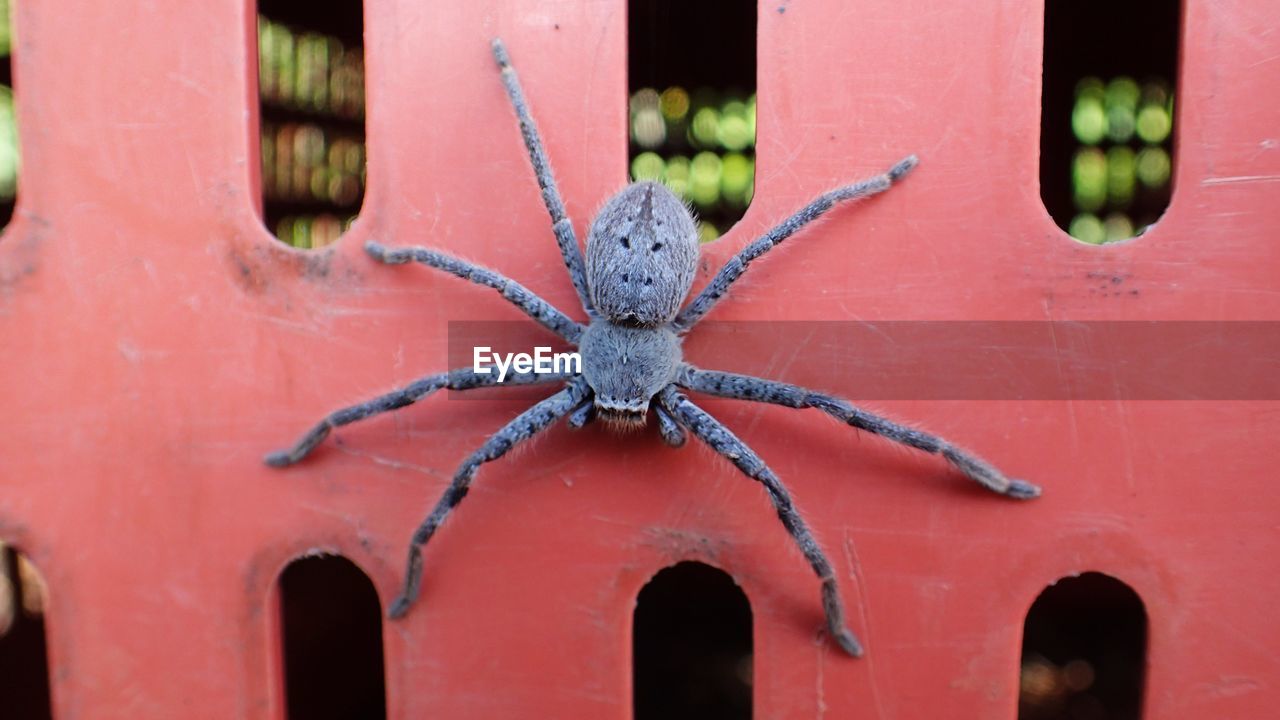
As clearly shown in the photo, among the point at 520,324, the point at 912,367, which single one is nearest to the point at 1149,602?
the point at 912,367

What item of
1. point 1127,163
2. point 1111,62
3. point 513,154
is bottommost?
point 513,154

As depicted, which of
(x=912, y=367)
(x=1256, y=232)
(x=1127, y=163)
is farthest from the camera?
(x=1127, y=163)

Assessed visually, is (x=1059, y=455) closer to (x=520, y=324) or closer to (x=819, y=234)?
Result: (x=819, y=234)

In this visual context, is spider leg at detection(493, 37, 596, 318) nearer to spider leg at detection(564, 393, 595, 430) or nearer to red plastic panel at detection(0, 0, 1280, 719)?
red plastic panel at detection(0, 0, 1280, 719)

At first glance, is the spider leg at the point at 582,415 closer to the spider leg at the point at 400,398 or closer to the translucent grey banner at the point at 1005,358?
the spider leg at the point at 400,398

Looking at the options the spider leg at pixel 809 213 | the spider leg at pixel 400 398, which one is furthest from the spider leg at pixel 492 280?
the spider leg at pixel 809 213

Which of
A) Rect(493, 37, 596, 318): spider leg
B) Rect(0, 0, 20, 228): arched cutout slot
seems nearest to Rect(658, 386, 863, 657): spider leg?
Rect(493, 37, 596, 318): spider leg

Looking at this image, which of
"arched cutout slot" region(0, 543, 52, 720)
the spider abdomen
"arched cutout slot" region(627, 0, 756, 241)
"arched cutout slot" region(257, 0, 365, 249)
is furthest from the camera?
"arched cutout slot" region(627, 0, 756, 241)
